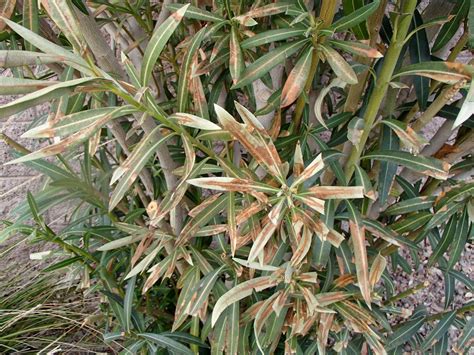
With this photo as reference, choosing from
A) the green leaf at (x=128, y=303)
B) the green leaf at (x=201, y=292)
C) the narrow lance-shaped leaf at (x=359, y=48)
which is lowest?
the green leaf at (x=128, y=303)

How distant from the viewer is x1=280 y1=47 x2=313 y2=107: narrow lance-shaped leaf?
2.41 ft

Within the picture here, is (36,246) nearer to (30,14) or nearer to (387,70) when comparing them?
(30,14)

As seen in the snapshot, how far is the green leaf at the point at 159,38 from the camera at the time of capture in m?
0.65

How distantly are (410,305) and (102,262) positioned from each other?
1.33 meters

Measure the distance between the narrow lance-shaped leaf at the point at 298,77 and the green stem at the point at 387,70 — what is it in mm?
119

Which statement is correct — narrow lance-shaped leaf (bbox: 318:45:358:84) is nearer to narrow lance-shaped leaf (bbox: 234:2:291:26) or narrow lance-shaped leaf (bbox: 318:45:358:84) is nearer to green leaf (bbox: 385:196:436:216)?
narrow lance-shaped leaf (bbox: 234:2:291:26)

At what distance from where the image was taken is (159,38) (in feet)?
2.18

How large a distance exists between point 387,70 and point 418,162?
0.17m

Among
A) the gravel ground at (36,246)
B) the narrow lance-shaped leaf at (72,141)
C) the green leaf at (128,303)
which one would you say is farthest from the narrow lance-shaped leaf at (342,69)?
the gravel ground at (36,246)

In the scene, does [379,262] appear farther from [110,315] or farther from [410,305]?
[410,305]

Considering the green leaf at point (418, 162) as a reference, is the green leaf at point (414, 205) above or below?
below

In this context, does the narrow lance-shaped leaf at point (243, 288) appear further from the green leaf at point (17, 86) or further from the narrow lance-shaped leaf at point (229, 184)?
the green leaf at point (17, 86)

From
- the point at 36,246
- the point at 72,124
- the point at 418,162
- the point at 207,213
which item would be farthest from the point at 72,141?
the point at 36,246

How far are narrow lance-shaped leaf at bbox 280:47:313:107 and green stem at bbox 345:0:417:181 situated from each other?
4.7 inches
